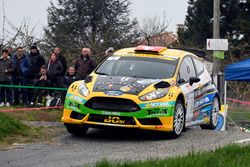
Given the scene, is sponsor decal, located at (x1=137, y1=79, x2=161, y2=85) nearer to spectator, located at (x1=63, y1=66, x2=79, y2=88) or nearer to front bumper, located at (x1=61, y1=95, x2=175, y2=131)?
front bumper, located at (x1=61, y1=95, x2=175, y2=131)

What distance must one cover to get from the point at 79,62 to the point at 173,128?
5.77 meters

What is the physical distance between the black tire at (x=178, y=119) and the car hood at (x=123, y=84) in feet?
2.02

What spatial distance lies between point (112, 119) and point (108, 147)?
0.83 metres

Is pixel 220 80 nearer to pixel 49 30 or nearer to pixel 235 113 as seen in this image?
pixel 235 113

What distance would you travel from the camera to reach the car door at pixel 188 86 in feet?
40.5

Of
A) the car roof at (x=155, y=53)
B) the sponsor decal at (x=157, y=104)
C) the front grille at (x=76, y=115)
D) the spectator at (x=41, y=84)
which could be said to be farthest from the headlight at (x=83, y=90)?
the spectator at (x=41, y=84)

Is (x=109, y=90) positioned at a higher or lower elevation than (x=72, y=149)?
higher

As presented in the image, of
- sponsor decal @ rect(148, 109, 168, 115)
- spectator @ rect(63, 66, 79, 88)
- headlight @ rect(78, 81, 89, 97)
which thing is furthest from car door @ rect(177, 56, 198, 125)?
spectator @ rect(63, 66, 79, 88)

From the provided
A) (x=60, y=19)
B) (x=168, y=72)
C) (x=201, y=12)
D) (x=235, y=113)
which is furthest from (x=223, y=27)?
(x=168, y=72)

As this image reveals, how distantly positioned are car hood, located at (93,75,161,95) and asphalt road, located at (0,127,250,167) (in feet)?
3.01

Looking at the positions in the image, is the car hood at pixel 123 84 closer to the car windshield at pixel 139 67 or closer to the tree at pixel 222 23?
the car windshield at pixel 139 67

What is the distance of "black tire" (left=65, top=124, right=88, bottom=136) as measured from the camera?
466 inches

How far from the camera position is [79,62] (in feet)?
55.0

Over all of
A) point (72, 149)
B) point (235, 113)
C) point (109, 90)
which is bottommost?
point (235, 113)
